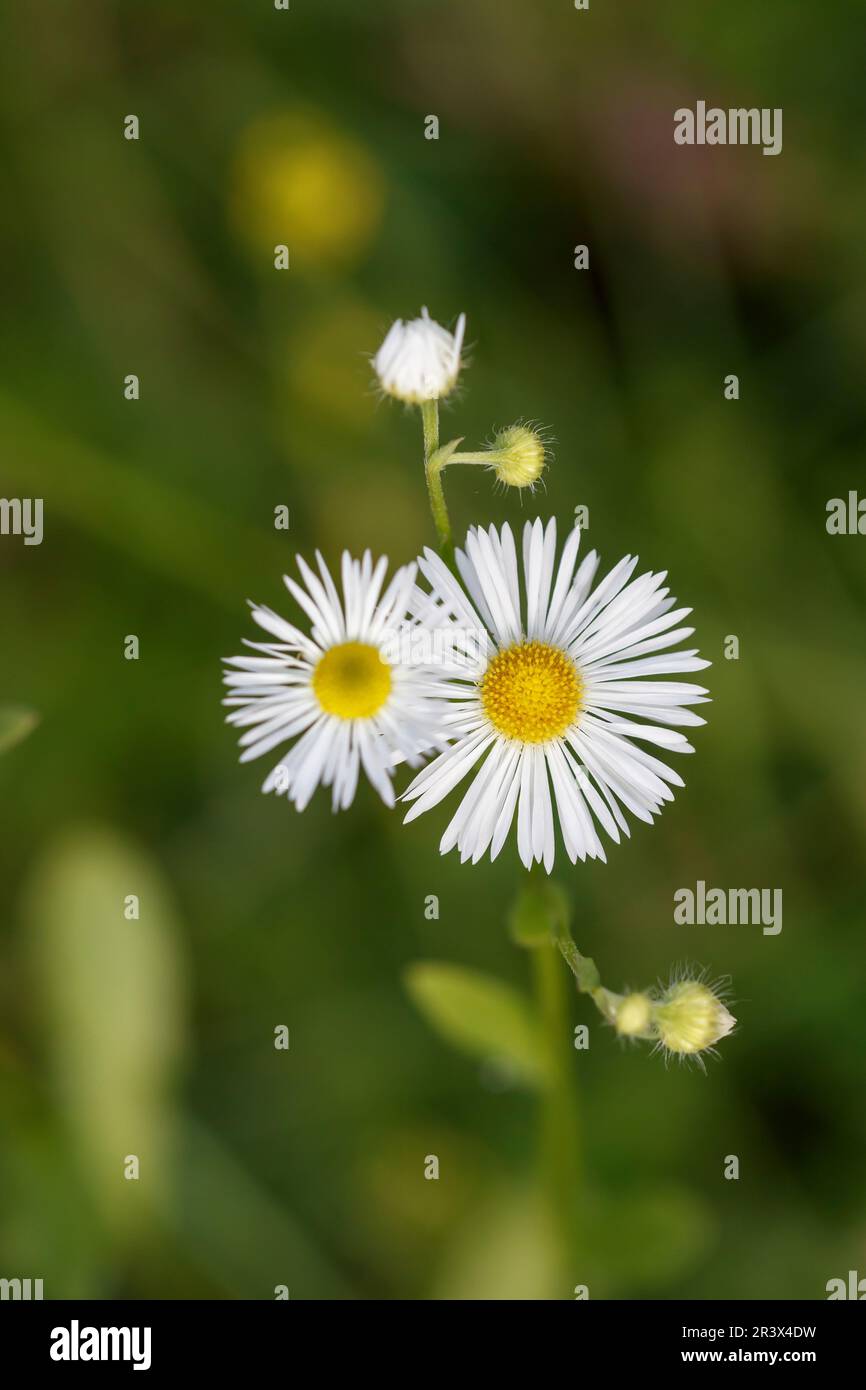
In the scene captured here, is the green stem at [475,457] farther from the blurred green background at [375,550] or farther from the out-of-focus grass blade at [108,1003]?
the out-of-focus grass blade at [108,1003]

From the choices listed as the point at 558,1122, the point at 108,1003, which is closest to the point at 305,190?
the point at 108,1003

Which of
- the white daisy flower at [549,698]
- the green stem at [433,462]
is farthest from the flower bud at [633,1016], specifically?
the green stem at [433,462]

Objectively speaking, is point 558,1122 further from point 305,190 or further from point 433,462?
point 305,190

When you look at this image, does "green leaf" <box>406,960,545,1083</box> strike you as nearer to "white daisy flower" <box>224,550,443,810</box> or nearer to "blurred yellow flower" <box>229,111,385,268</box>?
"white daisy flower" <box>224,550,443,810</box>

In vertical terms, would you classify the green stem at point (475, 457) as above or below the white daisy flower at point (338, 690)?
above

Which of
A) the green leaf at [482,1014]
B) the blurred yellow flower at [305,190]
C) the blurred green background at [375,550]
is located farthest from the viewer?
the blurred yellow flower at [305,190]
